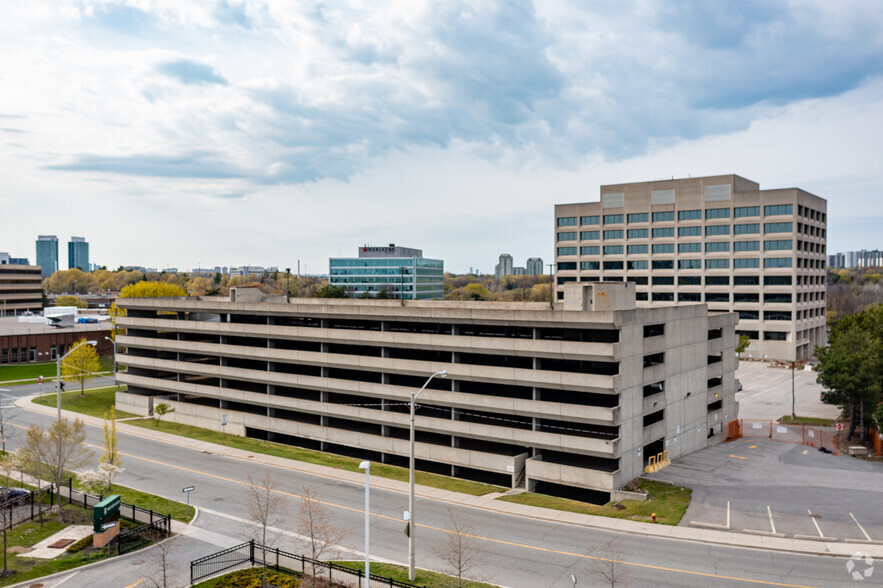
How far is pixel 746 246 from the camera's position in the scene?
118875mm

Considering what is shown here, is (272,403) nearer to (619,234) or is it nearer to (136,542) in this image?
(136,542)

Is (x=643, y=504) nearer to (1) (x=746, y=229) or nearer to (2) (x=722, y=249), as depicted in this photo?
(2) (x=722, y=249)

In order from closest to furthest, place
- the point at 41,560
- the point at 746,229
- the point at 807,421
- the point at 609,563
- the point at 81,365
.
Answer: the point at 609,563 → the point at 41,560 → the point at 807,421 → the point at 81,365 → the point at 746,229

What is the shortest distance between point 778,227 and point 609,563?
104m

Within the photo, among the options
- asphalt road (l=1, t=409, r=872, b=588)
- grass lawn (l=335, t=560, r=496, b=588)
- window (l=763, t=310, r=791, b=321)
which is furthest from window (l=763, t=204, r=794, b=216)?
grass lawn (l=335, t=560, r=496, b=588)

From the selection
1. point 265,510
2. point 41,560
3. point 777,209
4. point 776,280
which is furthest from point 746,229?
point 41,560

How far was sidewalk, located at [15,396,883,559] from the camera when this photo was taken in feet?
109

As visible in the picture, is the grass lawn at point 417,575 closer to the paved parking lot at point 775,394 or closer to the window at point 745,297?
the paved parking lot at point 775,394

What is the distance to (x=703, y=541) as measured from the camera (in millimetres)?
34188

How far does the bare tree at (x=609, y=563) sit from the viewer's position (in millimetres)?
29031

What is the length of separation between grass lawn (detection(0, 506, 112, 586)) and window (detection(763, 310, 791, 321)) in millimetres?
113455

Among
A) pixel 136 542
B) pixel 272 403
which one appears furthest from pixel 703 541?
pixel 272 403

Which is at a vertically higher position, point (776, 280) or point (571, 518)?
point (776, 280)

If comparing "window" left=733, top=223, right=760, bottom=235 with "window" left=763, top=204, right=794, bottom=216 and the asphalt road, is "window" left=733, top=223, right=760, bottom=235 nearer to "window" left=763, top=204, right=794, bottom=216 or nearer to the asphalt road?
"window" left=763, top=204, right=794, bottom=216
